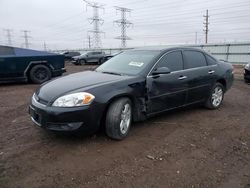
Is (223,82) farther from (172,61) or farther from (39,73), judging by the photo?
(39,73)

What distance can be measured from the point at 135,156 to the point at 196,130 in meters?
1.53

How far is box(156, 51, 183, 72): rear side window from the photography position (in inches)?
172

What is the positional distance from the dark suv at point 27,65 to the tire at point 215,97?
6810mm

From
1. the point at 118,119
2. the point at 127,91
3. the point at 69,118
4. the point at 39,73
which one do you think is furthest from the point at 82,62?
the point at 69,118

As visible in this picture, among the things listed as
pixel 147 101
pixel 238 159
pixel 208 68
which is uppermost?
pixel 208 68

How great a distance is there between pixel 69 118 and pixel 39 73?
7144mm

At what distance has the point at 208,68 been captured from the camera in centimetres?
533

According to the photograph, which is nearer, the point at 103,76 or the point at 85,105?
the point at 85,105

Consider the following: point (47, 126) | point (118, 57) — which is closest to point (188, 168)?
point (47, 126)

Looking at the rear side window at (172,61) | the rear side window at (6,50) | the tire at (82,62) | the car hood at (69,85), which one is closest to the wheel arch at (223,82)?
the rear side window at (172,61)

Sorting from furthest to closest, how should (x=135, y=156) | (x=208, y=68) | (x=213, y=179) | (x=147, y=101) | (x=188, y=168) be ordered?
(x=208, y=68) → (x=147, y=101) → (x=135, y=156) → (x=188, y=168) → (x=213, y=179)

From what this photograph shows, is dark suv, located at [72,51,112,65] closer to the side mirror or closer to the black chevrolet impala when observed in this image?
the black chevrolet impala

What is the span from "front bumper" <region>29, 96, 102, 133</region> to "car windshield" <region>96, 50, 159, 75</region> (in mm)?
1190

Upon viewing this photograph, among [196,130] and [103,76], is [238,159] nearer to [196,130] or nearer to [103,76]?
[196,130]
